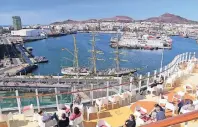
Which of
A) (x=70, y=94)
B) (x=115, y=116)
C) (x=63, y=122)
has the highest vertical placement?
(x=63, y=122)

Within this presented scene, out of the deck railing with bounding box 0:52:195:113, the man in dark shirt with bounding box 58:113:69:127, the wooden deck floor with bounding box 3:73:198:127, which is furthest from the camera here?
the deck railing with bounding box 0:52:195:113

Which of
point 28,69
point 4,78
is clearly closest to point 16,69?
point 28,69


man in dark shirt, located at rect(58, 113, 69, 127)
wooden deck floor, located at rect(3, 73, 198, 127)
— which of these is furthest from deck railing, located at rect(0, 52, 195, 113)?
man in dark shirt, located at rect(58, 113, 69, 127)

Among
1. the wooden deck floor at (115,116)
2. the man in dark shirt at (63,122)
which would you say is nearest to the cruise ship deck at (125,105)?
the wooden deck floor at (115,116)

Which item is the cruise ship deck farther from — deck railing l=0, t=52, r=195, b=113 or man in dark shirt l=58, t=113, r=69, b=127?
man in dark shirt l=58, t=113, r=69, b=127

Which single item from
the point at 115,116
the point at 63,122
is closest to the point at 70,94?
the point at 115,116

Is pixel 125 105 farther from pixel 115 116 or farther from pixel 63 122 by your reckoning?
pixel 63 122

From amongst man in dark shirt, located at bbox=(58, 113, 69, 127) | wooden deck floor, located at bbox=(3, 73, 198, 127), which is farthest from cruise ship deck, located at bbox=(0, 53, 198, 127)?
man in dark shirt, located at bbox=(58, 113, 69, 127)

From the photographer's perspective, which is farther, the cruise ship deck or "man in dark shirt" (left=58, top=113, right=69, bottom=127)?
the cruise ship deck

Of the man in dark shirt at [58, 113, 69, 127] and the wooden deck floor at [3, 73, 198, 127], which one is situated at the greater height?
the man in dark shirt at [58, 113, 69, 127]

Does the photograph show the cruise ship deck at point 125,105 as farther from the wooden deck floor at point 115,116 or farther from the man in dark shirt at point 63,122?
the man in dark shirt at point 63,122

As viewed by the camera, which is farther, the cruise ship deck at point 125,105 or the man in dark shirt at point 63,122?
the cruise ship deck at point 125,105

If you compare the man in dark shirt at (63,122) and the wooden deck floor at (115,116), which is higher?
the man in dark shirt at (63,122)

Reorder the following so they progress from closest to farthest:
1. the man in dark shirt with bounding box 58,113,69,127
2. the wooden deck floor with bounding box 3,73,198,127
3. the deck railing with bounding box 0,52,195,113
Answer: the man in dark shirt with bounding box 58,113,69,127, the wooden deck floor with bounding box 3,73,198,127, the deck railing with bounding box 0,52,195,113
